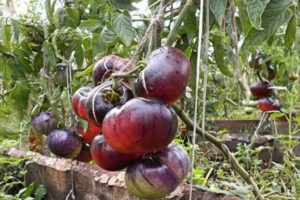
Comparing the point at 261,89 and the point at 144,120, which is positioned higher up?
the point at 144,120

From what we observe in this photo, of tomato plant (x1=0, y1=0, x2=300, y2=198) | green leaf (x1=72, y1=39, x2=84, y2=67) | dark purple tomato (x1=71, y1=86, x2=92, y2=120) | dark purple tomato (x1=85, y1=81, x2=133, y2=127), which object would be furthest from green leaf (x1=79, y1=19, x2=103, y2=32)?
dark purple tomato (x1=85, y1=81, x2=133, y2=127)

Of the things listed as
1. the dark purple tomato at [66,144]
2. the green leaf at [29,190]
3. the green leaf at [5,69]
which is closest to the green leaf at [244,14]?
the dark purple tomato at [66,144]

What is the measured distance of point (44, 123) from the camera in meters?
0.97

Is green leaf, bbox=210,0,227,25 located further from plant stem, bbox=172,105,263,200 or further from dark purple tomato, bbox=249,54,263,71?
dark purple tomato, bbox=249,54,263,71

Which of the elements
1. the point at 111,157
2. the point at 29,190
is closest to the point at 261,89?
the point at 29,190

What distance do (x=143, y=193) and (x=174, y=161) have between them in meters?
0.04

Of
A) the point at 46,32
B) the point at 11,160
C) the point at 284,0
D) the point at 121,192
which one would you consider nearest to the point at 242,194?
the point at 121,192

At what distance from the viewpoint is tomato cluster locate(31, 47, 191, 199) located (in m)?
0.36

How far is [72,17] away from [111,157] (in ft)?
2.17

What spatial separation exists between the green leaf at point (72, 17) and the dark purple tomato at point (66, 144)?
277 mm

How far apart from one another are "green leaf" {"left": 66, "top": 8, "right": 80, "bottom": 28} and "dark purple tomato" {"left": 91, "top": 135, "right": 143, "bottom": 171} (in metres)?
0.62

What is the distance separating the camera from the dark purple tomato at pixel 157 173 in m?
0.40

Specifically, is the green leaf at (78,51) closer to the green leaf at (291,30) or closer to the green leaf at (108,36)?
the green leaf at (108,36)

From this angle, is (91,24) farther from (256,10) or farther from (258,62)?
(258,62)
